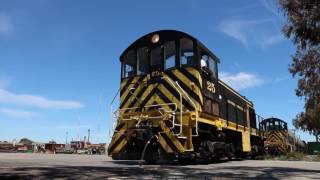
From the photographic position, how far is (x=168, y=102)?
47.4 feet

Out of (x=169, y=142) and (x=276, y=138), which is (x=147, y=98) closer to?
(x=169, y=142)

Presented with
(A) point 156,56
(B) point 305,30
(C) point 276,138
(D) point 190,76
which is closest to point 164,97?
(D) point 190,76

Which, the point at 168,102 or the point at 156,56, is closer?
the point at 168,102

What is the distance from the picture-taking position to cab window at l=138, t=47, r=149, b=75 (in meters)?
15.4

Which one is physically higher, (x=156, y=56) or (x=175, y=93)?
(x=156, y=56)

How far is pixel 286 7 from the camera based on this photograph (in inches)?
627

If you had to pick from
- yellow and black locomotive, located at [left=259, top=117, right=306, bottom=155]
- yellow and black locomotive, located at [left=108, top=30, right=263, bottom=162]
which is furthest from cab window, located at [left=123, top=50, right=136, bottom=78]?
yellow and black locomotive, located at [left=259, top=117, right=306, bottom=155]

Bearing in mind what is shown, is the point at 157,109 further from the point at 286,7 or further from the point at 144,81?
the point at 286,7

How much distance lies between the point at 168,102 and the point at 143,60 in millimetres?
2191

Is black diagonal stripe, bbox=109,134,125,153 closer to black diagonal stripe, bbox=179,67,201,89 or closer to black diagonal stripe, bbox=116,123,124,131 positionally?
black diagonal stripe, bbox=116,123,124,131

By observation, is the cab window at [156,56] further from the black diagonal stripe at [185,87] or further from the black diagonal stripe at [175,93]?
the black diagonal stripe at [175,93]

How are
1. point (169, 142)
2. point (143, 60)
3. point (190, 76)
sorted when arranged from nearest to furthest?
1. point (169, 142)
2. point (190, 76)
3. point (143, 60)

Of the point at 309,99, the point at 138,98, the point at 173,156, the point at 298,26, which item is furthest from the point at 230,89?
the point at 309,99

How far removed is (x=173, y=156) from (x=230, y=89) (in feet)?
25.7
